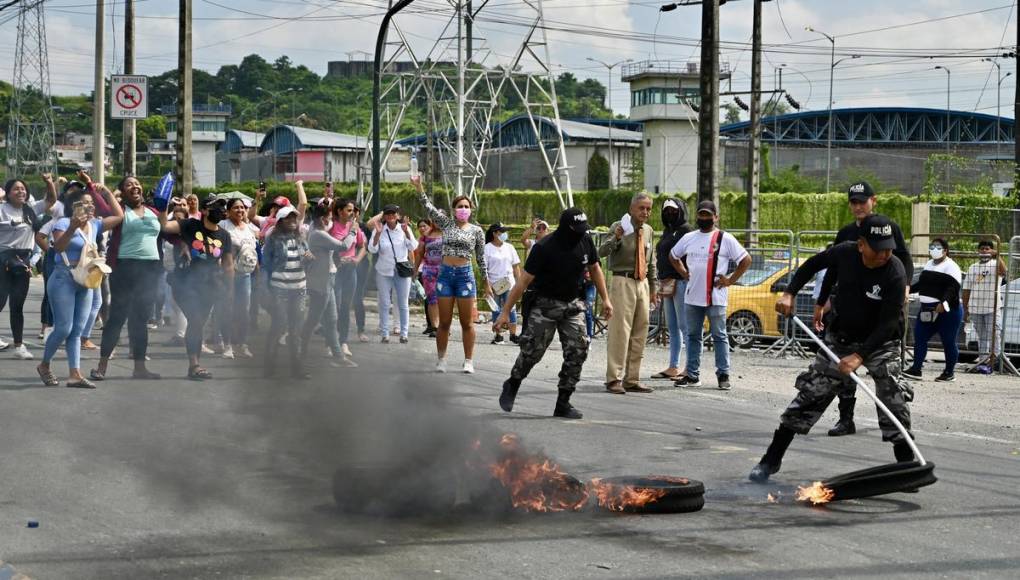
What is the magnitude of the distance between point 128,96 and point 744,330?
15.1 metres

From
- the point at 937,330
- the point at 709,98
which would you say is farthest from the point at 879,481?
the point at 709,98

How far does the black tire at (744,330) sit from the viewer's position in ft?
58.3

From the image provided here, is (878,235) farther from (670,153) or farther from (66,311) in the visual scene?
(670,153)

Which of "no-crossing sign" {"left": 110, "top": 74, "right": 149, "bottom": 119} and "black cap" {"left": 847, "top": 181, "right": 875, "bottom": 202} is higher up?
"no-crossing sign" {"left": 110, "top": 74, "right": 149, "bottom": 119}

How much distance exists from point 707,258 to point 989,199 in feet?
105

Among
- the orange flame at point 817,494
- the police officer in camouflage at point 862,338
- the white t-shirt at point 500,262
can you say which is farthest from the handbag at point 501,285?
the orange flame at point 817,494

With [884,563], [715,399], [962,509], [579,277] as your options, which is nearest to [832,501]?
[962,509]

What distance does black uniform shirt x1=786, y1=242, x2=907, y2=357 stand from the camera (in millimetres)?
7488

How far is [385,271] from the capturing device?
16.8m

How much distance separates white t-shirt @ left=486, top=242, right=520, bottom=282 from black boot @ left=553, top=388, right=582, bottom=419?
22.2ft

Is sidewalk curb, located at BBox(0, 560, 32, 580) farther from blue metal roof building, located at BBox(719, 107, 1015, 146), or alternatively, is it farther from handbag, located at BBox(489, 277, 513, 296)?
blue metal roof building, located at BBox(719, 107, 1015, 146)

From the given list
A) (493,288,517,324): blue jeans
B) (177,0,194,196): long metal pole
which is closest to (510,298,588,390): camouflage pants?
(493,288,517,324): blue jeans


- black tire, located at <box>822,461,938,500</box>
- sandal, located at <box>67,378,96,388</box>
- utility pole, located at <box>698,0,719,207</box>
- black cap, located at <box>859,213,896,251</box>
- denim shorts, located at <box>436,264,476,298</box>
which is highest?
utility pole, located at <box>698,0,719,207</box>

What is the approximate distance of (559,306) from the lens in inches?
404
